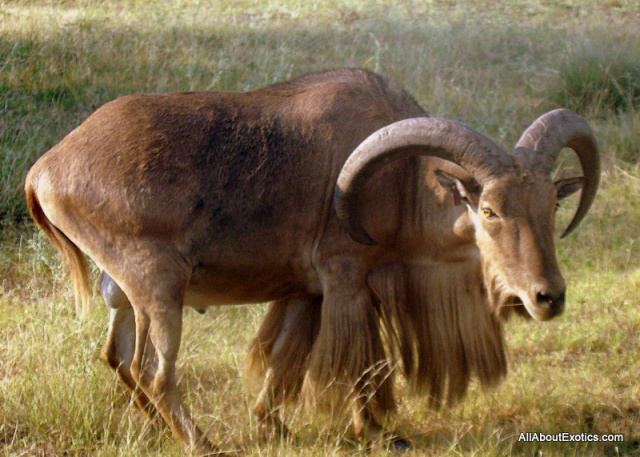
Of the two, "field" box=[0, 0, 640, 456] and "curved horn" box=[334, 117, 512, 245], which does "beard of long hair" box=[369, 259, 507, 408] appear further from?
"curved horn" box=[334, 117, 512, 245]

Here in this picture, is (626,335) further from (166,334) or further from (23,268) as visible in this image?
(23,268)

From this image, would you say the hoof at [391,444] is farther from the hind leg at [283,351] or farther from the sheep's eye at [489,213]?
the sheep's eye at [489,213]

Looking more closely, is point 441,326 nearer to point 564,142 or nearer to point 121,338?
point 564,142

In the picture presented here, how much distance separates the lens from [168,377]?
4469mm

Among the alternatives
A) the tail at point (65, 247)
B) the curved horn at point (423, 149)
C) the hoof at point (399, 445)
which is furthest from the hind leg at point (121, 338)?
the curved horn at point (423, 149)

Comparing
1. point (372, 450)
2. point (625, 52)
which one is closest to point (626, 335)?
point (372, 450)

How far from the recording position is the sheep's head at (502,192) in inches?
157

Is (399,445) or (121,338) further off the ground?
(121,338)

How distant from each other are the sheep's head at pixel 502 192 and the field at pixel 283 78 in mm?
872

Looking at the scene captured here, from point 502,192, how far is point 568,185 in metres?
0.50

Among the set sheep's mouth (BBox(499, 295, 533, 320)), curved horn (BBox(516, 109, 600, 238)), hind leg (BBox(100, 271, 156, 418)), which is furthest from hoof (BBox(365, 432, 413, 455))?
curved horn (BBox(516, 109, 600, 238))

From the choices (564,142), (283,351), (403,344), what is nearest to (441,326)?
(403,344)

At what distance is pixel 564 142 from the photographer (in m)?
4.41

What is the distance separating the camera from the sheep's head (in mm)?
4000
